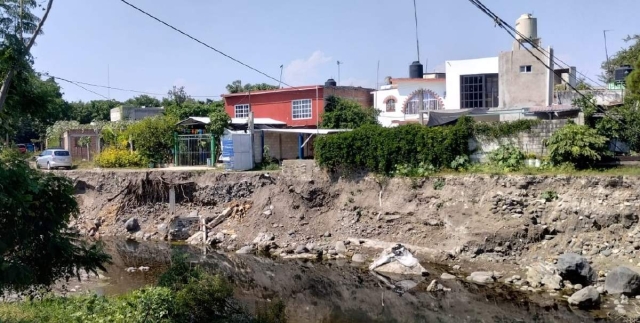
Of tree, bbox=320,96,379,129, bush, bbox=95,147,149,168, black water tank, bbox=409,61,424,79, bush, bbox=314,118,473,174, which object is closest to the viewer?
bush, bbox=314,118,473,174

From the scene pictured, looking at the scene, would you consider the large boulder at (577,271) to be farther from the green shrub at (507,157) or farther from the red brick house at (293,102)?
the red brick house at (293,102)

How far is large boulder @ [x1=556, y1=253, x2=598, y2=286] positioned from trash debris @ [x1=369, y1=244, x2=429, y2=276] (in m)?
4.71

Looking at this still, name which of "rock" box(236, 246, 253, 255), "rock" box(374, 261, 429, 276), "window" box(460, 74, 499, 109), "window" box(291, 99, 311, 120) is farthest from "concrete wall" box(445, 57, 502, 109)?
"rock" box(374, 261, 429, 276)

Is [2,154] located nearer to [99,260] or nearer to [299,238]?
[99,260]

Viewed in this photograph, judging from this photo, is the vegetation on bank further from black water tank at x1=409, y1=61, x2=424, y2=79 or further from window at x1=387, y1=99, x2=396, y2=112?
black water tank at x1=409, y1=61, x2=424, y2=79

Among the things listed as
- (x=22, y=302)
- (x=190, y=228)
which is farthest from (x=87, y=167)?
(x=22, y=302)

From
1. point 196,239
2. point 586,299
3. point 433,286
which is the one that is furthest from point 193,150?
point 586,299

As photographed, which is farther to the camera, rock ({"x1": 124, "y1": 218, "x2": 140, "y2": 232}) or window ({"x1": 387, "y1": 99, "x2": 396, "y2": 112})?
window ({"x1": 387, "y1": 99, "x2": 396, "y2": 112})

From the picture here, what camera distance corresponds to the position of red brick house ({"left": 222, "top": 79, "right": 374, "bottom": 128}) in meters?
39.2

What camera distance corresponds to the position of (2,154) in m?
10.0

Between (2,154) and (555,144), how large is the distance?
19.8 m

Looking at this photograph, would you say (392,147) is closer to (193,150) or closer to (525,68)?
(525,68)

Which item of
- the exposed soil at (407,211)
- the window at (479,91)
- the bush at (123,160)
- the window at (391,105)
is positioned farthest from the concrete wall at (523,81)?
the bush at (123,160)

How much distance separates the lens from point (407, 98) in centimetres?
4106
